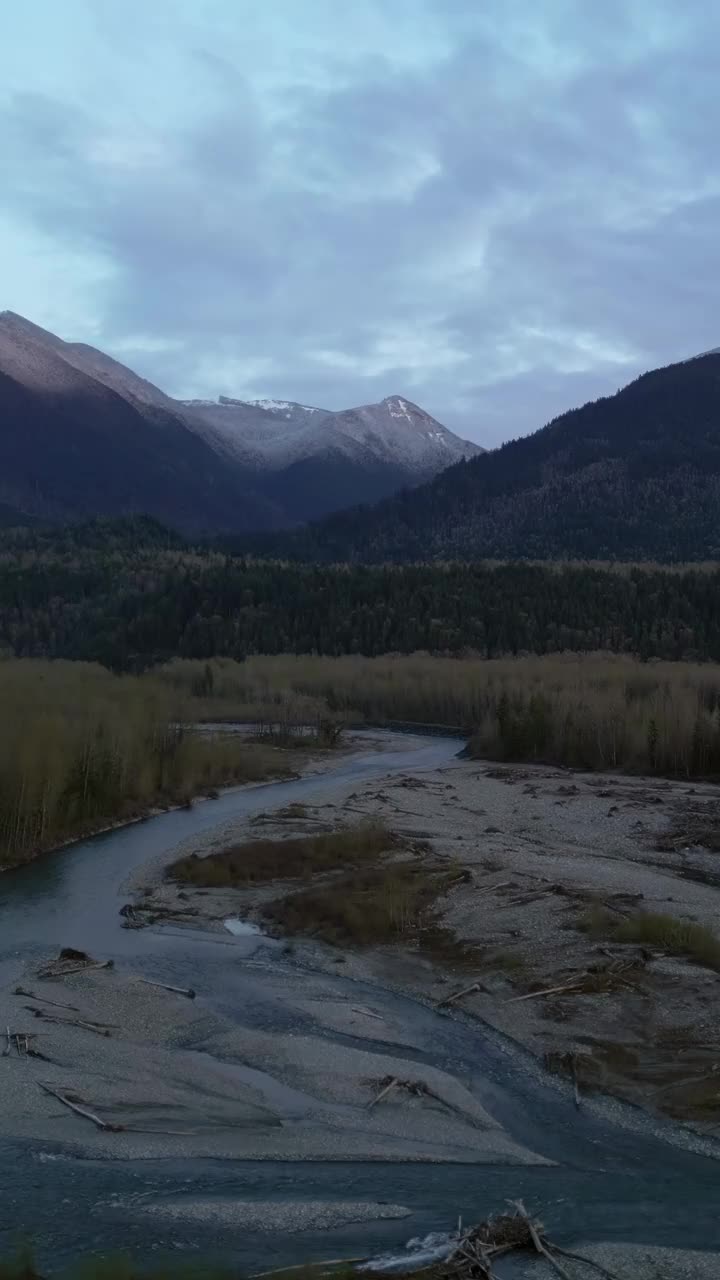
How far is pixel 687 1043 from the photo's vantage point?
72.5 feet

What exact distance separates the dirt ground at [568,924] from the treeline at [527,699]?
504 inches

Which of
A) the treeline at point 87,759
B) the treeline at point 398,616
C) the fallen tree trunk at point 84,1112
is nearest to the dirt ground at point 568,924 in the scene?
the treeline at point 87,759

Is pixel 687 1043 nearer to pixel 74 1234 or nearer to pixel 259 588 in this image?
pixel 74 1234

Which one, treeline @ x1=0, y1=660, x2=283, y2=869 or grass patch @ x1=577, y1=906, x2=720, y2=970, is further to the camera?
treeline @ x1=0, y1=660, x2=283, y2=869

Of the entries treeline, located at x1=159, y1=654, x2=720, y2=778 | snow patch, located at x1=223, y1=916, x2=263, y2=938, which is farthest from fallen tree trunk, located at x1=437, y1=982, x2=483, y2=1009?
treeline, located at x1=159, y1=654, x2=720, y2=778

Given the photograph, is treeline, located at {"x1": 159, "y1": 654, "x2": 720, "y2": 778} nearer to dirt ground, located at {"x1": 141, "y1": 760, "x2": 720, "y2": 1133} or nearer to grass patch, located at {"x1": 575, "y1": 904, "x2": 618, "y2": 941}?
dirt ground, located at {"x1": 141, "y1": 760, "x2": 720, "y2": 1133}

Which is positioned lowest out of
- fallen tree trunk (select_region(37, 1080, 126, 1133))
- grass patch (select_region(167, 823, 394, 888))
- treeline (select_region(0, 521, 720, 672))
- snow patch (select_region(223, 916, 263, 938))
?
snow patch (select_region(223, 916, 263, 938))

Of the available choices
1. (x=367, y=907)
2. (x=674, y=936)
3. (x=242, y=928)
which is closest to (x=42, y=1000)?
(x=242, y=928)

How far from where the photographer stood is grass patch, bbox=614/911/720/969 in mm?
26859

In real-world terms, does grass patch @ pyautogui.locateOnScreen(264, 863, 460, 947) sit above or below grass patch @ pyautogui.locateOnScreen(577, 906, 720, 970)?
below

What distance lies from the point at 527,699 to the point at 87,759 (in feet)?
151

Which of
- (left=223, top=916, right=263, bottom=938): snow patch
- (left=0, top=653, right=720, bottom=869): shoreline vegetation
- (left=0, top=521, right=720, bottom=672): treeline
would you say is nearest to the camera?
(left=223, top=916, right=263, bottom=938): snow patch

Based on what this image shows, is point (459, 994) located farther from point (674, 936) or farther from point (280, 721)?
point (280, 721)

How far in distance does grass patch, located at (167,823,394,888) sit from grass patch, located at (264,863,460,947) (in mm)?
2746
